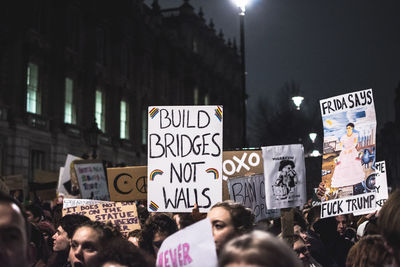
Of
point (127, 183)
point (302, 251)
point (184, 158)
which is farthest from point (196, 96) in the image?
point (302, 251)

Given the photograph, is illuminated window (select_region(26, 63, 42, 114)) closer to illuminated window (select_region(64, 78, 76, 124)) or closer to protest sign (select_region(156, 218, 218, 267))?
illuminated window (select_region(64, 78, 76, 124))

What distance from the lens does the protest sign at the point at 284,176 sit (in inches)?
313

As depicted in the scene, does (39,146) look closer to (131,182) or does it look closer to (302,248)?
(131,182)

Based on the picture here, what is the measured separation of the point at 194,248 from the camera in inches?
129

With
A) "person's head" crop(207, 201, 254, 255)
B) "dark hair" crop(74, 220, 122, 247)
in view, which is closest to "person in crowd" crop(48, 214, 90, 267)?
"dark hair" crop(74, 220, 122, 247)

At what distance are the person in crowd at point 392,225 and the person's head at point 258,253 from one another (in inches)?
24.9

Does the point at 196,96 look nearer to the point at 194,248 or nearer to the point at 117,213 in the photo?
the point at 117,213

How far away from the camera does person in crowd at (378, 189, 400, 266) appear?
2.60 m

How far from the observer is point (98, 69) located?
1265 inches

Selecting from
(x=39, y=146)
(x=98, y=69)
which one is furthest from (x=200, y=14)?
(x=39, y=146)

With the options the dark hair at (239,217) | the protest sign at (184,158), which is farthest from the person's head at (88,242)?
the protest sign at (184,158)

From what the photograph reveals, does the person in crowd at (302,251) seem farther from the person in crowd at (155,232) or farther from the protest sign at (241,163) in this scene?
the protest sign at (241,163)

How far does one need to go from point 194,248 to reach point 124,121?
33.1 m

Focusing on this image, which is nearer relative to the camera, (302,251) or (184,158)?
(302,251)
